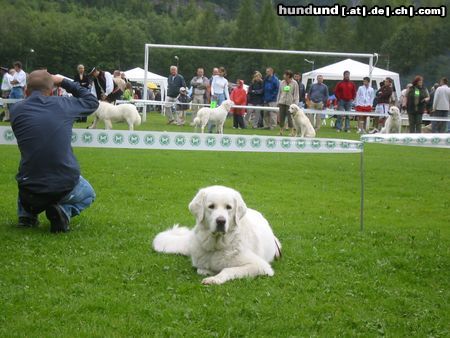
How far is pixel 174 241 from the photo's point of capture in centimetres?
621

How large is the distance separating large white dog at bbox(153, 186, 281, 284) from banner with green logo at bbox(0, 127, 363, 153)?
178 cm

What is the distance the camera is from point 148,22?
98438 millimetres

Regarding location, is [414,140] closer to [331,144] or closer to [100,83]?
[331,144]

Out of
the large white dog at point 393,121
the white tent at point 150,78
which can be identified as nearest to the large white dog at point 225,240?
the large white dog at point 393,121

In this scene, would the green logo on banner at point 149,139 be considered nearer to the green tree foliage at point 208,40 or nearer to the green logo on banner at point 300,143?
the green logo on banner at point 300,143

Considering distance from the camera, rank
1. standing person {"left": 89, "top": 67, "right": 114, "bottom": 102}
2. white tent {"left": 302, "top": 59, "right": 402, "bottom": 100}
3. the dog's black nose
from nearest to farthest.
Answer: the dog's black nose < standing person {"left": 89, "top": 67, "right": 114, "bottom": 102} < white tent {"left": 302, "top": 59, "right": 402, "bottom": 100}

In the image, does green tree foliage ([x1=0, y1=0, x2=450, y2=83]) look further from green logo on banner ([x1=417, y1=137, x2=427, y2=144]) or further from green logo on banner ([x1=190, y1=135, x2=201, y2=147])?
green logo on banner ([x1=417, y1=137, x2=427, y2=144])

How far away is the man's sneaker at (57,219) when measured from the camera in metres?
6.46

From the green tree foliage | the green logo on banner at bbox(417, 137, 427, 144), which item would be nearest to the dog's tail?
the green logo on banner at bbox(417, 137, 427, 144)

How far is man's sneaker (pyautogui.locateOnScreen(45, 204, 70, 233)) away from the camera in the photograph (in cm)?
646

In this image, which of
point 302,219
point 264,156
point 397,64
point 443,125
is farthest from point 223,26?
point 302,219

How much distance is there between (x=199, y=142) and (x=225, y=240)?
7.31 ft

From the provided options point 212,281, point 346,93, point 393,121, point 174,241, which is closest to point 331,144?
point 174,241

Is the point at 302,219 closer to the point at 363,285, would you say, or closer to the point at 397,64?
the point at 363,285
